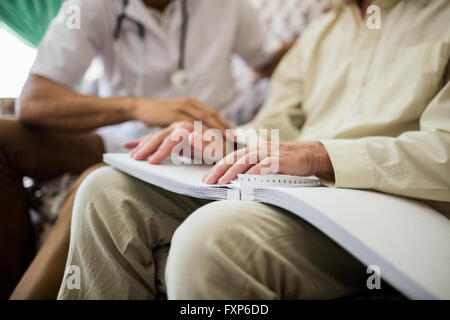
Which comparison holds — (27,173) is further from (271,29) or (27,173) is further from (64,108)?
(271,29)

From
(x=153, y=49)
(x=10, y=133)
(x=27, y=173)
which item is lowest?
(x=27, y=173)

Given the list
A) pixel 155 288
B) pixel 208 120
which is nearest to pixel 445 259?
pixel 155 288

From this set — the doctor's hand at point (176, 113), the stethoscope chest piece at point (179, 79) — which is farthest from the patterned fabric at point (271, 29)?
the doctor's hand at point (176, 113)

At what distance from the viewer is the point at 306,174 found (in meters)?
0.45

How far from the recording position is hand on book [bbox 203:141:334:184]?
0.41m

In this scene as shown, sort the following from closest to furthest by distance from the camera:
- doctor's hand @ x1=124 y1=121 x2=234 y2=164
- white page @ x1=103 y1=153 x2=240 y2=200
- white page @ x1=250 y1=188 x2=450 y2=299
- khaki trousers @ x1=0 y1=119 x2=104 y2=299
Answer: white page @ x1=250 y1=188 x2=450 y2=299
white page @ x1=103 y1=153 x2=240 y2=200
doctor's hand @ x1=124 y1=121 x2=234 y2=164
khaki trousers @ x1=0 y1=119 x2=104 y2=299

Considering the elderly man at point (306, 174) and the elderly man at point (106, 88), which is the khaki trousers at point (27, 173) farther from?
the elderly man at point (306, 174)

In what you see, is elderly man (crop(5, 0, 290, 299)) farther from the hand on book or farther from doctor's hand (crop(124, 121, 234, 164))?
Result: the hand on book

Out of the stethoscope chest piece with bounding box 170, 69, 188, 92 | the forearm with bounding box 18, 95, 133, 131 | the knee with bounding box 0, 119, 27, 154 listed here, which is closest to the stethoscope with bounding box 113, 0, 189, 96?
the stethoscope chest piece with bounding box 170, 69, 188, 92

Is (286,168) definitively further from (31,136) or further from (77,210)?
(31,136)

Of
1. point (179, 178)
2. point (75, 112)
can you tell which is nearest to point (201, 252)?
point (179, 178)

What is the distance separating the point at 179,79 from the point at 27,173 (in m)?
0.49

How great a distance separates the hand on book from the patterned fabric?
0.67 meters

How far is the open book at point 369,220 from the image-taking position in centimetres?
27
